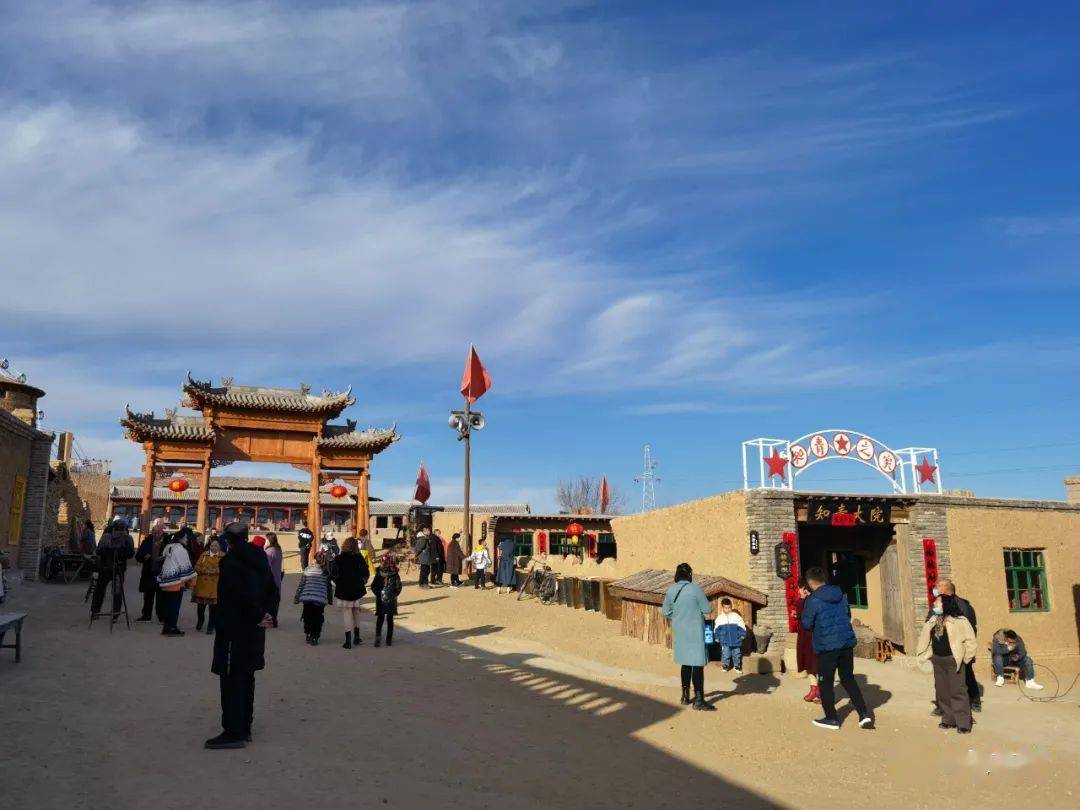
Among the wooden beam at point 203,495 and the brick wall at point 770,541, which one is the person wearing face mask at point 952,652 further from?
the wooden beam at point 203,495

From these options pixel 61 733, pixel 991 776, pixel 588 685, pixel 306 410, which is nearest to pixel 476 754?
pixel 61 733

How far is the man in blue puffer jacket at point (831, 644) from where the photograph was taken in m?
8.41

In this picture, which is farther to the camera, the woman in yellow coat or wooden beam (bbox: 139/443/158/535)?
wooden beam (bbox: 139/443/158/535)

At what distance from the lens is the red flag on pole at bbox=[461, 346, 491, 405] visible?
25703 mm

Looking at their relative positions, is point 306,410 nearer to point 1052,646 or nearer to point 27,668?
point 27,668

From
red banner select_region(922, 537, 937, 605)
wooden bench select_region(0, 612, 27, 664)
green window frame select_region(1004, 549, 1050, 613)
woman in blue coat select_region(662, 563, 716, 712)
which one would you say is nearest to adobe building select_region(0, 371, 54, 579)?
wooden bench select_region(0, 612, 27, 664)

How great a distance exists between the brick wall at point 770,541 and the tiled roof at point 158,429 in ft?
64.5

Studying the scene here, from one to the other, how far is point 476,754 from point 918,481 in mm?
12902

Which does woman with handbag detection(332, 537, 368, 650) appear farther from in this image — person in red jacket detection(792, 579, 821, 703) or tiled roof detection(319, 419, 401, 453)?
tiled roof detection(319, 419, 401, 453)

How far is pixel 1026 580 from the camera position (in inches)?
659

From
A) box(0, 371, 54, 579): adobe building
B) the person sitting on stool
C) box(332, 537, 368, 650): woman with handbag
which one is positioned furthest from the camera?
box(0, 371, 54, 579): adobe building

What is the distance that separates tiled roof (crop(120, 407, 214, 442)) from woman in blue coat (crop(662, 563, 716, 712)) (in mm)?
21653

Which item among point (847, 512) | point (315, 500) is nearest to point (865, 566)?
point (847, 512)

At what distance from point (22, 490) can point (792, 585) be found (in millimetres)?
16255
